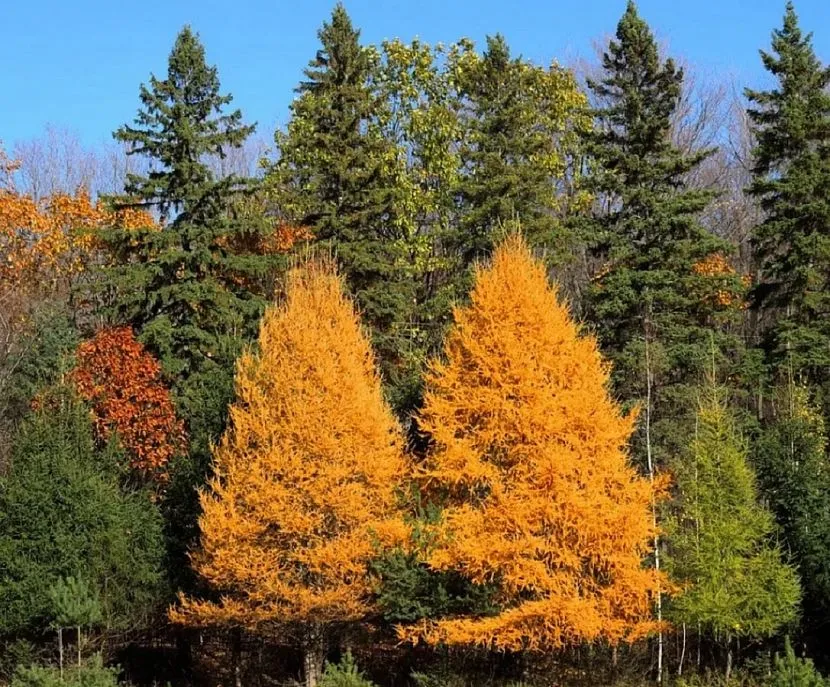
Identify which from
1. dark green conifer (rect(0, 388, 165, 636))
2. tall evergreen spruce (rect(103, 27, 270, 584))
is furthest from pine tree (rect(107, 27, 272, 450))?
dark green conifer (rect(0, 388, 165, 636))

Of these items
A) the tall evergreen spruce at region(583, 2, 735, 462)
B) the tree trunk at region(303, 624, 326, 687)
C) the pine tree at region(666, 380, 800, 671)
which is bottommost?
the tree trunk at region(303, 624, 326, 687)

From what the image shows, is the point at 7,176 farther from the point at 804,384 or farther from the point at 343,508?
the point at 804,384

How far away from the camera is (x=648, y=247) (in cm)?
A: 2497

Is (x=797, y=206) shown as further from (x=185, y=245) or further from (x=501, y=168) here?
(x=185, y=245)

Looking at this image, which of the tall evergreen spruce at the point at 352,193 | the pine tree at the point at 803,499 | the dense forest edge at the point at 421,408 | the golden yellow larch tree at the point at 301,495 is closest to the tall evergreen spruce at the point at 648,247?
the dense forest edge at the point at 421,408

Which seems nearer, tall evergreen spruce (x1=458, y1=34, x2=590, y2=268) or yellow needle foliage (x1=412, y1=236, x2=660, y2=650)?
yellow needle foliage (x1=412, y1=236, x2=660, y2=650)

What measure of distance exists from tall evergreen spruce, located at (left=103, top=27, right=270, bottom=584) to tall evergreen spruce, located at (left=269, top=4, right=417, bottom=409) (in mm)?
2147

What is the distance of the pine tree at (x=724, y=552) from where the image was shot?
735 inches

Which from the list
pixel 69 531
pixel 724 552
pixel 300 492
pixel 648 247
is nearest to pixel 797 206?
pixel 648 247

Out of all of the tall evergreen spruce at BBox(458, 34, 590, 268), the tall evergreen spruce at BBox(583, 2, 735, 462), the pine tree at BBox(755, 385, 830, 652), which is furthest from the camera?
the tall evergreen spruce at BBox(458, 34, 590, 268)

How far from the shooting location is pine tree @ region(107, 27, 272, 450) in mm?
25359

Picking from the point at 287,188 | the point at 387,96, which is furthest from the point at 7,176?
the point at 387,96

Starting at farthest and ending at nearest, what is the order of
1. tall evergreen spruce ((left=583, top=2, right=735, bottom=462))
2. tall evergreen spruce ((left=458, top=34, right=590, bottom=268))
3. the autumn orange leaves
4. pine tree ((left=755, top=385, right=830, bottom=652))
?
tall evergreen spruce ((left=458, top=34, right=590, bottom=268)) < tall evergreen spruce ((left=583, top=2, right=735, bottom=462)) < pine tree ((left=755, top=385, right=830, bottom=652)) < the autumn orange leaves

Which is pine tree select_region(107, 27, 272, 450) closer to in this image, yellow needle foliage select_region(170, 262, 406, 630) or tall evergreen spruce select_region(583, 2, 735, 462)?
yellow needle foliage select_region(170, 262, 406, 630)
